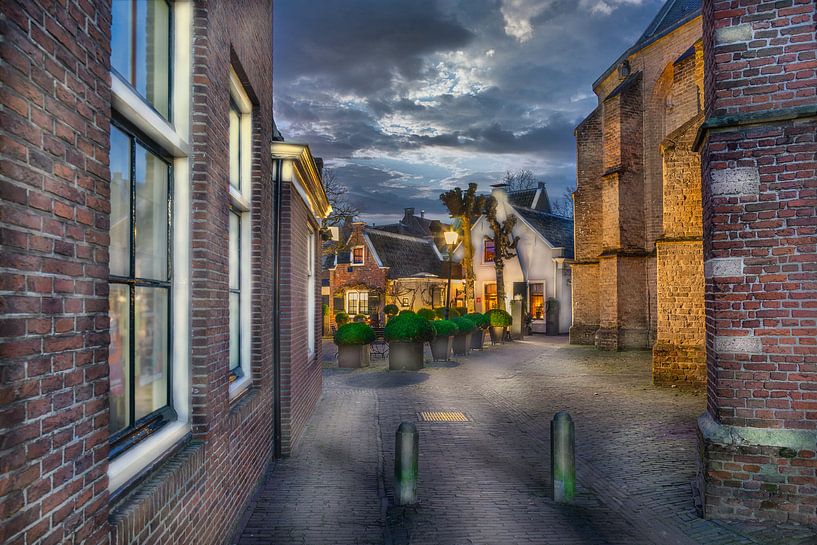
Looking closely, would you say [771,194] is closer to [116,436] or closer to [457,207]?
[116,436]

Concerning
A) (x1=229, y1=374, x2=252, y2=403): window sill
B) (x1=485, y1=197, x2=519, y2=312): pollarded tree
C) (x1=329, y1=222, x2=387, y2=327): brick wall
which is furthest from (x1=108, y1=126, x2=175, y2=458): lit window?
(x1=329, y1=222, x2=387, y2=327): brick wall

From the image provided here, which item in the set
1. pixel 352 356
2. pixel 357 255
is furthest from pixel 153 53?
pixel 357 255

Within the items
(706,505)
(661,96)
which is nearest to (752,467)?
(706,505)

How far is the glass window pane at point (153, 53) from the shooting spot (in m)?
3.18

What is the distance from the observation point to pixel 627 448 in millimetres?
7398

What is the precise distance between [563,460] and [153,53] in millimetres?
5053

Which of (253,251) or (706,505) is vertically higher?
(253,251)

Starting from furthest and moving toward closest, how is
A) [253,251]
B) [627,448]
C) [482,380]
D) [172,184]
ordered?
[482,380] → [627,448] → [253,251] → [172,184]

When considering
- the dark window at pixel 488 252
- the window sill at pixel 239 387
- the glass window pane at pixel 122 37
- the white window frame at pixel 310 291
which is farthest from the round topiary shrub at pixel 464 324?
the glass window pane at pixel 122 37

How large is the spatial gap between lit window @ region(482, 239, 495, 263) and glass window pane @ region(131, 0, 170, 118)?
30.0 m

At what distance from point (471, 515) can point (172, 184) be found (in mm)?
3914

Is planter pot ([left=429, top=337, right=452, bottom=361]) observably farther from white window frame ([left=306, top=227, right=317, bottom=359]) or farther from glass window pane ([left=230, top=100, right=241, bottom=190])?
glass window pane ([left=230, top=100, right=241, bottom=190])

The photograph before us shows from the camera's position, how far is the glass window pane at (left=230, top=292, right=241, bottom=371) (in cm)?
530

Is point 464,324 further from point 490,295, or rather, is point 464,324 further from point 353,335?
point 490,295
